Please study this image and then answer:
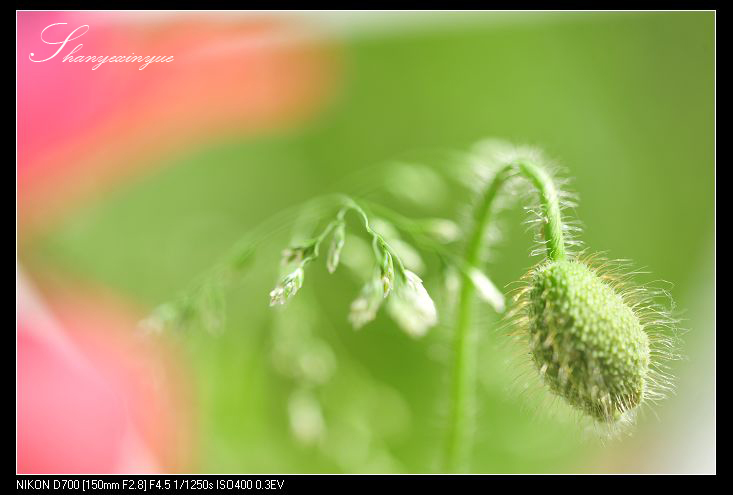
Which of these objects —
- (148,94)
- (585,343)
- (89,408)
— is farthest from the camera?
(148,94)

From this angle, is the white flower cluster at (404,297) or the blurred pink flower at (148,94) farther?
the blurred pink flower at (148,94)

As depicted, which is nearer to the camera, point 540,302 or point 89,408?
point 540,302

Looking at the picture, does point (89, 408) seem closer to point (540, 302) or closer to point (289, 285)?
point (289, 285)

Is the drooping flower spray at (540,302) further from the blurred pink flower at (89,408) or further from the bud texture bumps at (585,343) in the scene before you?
the blurred pink flower at (89,408)

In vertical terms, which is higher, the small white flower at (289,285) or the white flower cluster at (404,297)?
the small white flower at (289,285)

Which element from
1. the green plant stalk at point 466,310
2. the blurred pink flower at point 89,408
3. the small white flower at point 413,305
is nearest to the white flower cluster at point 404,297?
the small white flower at point 413,305

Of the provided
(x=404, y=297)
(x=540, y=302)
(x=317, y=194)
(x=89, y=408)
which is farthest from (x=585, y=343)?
(x=317, y=194)

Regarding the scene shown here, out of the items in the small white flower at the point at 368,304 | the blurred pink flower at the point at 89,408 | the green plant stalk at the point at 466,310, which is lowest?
the blurred pink flower at the point at 89,408
